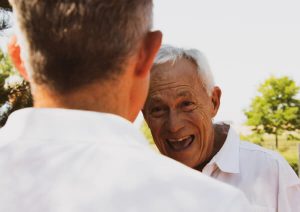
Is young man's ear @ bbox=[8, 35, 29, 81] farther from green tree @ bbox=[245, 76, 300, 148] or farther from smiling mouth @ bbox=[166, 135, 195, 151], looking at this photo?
green tree @ bbox=[245, 76, 300, 148]

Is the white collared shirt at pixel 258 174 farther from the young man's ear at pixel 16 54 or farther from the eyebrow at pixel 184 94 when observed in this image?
the young man's ear at pixel 16 54

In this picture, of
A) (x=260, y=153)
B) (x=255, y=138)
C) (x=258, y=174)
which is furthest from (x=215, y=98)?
(x=255, y=138)

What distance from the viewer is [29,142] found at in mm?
1146

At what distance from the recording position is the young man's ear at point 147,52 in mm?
1247

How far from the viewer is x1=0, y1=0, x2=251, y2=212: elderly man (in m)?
1.09

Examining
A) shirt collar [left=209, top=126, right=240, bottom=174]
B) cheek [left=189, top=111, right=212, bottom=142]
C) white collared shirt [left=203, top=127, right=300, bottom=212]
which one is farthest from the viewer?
cheek [left=189, top=111, right=212, bottom=142]

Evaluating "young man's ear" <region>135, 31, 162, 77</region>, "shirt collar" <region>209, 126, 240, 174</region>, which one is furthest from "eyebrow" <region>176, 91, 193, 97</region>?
"young man's ear" <region>135, 31, 162, 77</region>

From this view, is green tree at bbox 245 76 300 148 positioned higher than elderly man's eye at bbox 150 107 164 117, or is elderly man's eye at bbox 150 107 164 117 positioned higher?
elderly man's eye at bbox 150 107 164 117

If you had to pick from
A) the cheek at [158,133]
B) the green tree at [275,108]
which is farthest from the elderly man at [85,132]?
the green tree at [275,108]

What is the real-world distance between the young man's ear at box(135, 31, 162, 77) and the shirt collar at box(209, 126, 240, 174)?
5.40 ft

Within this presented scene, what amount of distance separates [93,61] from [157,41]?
193 mm

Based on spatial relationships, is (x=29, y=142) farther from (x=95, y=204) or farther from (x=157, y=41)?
(x=157, y=41)

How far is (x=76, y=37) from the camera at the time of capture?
44.7 inches

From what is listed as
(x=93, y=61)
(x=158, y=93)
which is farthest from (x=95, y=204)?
(x=158, y=93)
